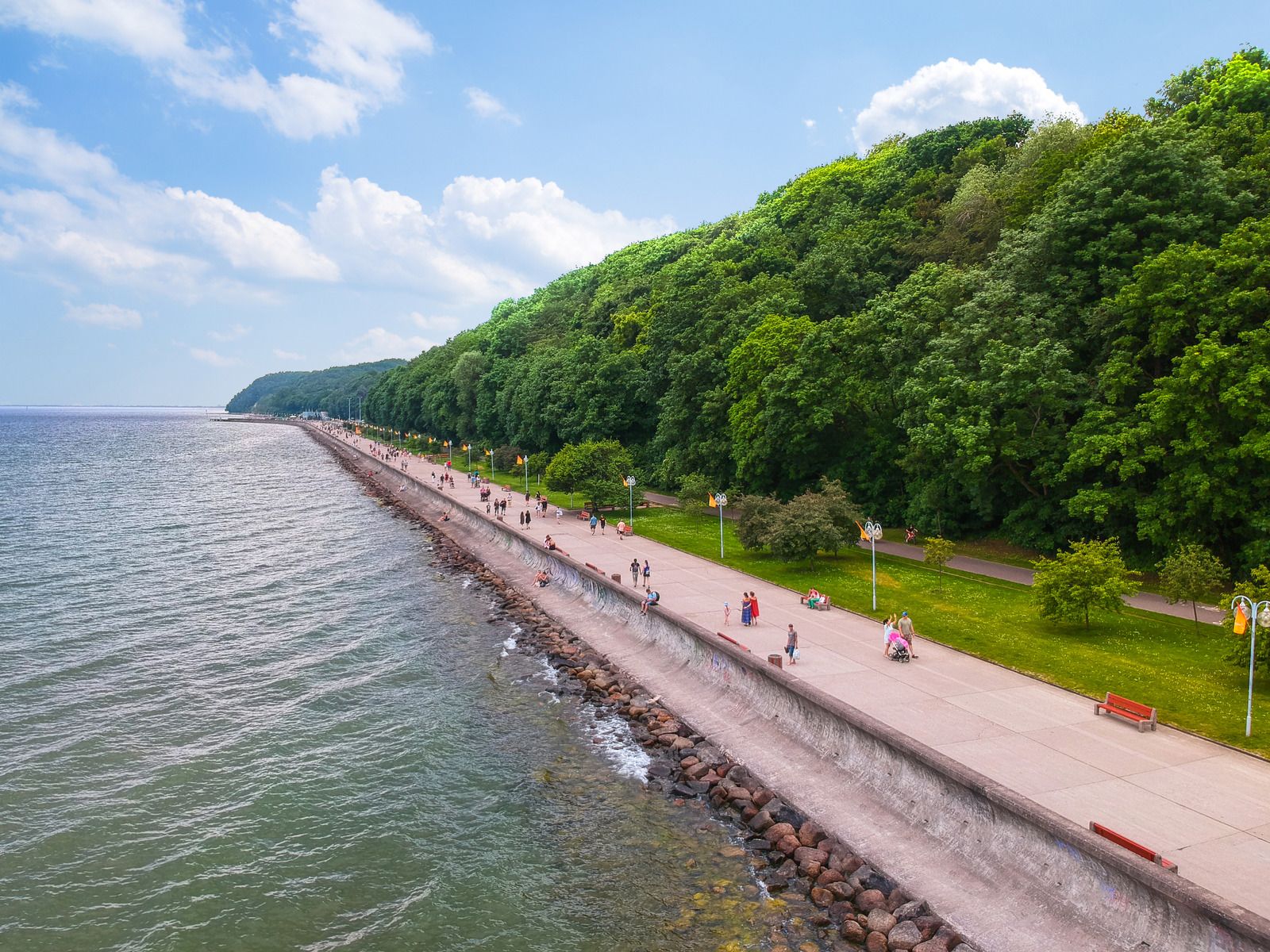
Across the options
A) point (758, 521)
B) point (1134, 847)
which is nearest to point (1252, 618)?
point (1134, 847)

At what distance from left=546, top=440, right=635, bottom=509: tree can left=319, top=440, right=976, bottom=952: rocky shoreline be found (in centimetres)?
2477

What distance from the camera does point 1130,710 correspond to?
18.1m

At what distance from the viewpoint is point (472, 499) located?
67375mm

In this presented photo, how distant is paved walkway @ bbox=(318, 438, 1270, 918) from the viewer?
43.2ft

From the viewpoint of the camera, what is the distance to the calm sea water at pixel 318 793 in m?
14.8

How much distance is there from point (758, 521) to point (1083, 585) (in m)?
15.1

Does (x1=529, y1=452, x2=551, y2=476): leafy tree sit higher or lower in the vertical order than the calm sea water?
higher

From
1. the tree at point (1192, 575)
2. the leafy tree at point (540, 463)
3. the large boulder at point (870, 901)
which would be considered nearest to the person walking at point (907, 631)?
the tree at point (1192, 575)

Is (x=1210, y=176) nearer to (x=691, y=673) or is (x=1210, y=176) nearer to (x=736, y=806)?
(x=691, y=673)

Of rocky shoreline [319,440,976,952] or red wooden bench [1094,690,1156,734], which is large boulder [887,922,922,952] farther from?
red wooden bench [1094,690,1156,734]

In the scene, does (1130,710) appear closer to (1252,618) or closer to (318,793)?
(1252,618)

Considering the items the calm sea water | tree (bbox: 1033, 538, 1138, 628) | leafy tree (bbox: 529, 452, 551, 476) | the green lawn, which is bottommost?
the calm sea water

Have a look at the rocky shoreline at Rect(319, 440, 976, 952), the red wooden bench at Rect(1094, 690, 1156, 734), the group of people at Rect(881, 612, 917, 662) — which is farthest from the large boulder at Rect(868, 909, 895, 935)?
the group of people at Rect(881, 612, 917, 662)

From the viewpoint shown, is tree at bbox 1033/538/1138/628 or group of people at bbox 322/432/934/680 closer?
group of people at bbox 322/432/934/680
